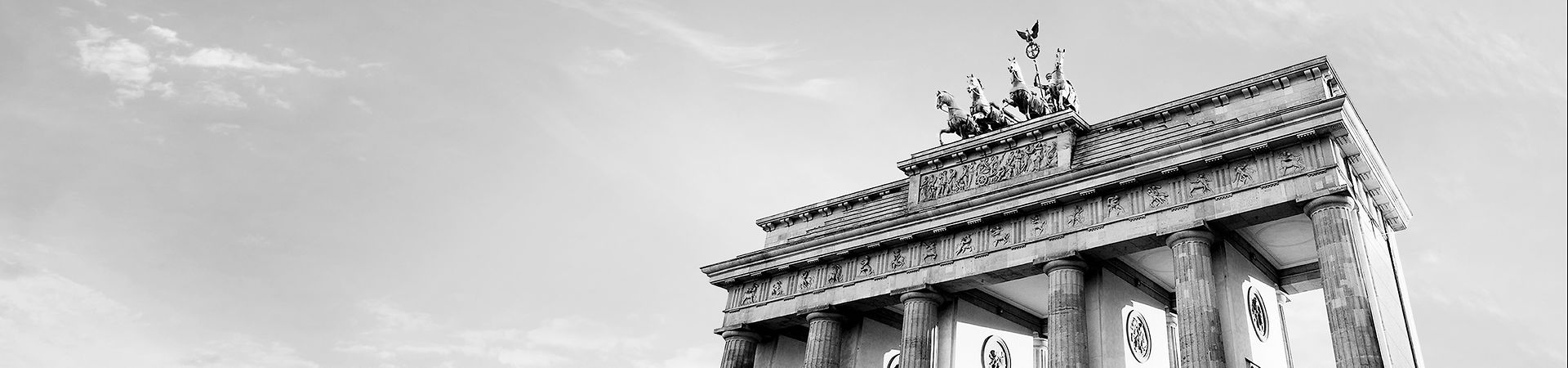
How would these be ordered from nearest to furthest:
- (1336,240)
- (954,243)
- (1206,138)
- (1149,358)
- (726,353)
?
1. (1336,240)
2. (1206,138)
3. (1149,358)
4. (954,243)
5. (726,353)

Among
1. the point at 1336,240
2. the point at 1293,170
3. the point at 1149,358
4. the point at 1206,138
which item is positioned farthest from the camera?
the point at 1149,358

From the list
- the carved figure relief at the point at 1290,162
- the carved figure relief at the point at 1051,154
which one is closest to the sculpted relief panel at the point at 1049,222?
the carved figure relief at the point at 1290,162

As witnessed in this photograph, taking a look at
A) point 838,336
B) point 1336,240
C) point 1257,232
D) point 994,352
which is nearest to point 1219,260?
point 1257,232

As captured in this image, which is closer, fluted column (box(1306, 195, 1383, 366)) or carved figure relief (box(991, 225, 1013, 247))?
fluted column (box(1306, 195, 1383, 366))

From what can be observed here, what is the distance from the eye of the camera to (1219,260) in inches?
1032

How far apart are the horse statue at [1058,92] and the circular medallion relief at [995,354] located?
7037mm

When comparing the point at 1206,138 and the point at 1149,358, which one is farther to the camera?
the point at 1149,358

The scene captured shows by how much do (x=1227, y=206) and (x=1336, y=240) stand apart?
2.66 m

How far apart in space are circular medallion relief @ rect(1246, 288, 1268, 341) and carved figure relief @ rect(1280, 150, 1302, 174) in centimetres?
338

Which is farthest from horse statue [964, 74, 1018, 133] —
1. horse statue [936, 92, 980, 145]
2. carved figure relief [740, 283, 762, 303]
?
carved figure relief [740, 283, 762, 303]

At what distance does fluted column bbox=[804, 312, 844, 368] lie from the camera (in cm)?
3131

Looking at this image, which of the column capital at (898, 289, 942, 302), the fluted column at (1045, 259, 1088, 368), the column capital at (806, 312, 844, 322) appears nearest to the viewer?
Result: the fluted column at (1045, 259, 1088, 368)

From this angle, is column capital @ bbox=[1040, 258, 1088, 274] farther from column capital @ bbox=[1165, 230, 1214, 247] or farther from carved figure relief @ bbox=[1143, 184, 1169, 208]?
column capital @ bbox=[1165, 230, 1214, 247]

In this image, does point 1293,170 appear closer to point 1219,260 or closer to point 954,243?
point 1219,260
